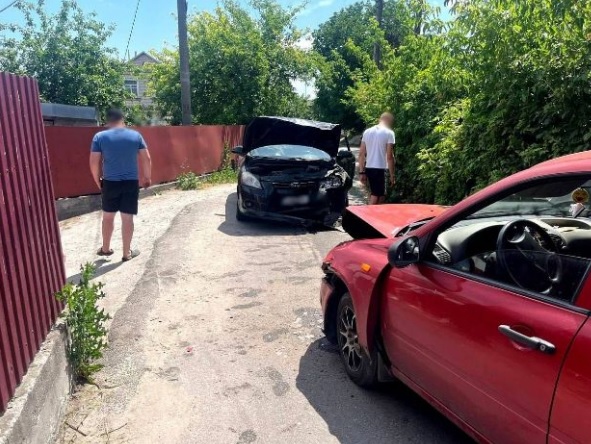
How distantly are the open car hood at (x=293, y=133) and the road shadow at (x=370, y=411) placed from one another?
6.48m

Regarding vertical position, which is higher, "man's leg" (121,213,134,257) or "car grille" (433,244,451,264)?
"car grille" (433,244,451,264)

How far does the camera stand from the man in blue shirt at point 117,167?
18.9 ft

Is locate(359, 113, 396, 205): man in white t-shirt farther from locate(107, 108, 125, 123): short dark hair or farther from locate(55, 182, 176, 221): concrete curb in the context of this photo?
locate(55, 182, 176, 221): concrete curb

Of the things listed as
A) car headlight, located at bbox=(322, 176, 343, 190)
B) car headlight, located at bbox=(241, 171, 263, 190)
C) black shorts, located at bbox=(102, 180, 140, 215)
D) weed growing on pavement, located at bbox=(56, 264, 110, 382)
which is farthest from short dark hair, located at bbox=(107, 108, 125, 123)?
car headlight, located at bbox=(322, 176, 343, 190)

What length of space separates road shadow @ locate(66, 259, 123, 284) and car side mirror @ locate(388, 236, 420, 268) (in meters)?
4.05

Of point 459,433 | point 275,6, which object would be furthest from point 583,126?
point 275,6

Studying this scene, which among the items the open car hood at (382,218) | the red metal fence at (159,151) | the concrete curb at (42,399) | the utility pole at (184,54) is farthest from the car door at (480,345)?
the utility pole at (184,54)

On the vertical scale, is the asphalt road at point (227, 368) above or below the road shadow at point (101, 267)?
above

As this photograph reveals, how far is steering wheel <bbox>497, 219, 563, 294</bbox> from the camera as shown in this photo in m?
2.02

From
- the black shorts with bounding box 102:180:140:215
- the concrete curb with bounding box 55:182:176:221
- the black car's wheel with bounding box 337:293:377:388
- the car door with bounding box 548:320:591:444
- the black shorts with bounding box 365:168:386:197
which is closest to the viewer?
the car door with bounding box 548:320:591:444

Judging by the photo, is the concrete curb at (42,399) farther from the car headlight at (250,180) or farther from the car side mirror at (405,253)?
the car headlight at (250,180)

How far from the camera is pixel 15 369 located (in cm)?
246

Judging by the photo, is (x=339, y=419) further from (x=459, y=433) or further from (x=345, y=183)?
(x=345, y=183)

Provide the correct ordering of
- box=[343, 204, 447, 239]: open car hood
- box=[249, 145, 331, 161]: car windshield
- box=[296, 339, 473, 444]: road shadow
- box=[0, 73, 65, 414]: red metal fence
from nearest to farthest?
box=[0, 73, 65, 414]: red metal fence, box=[296, 339, 473, 444]: road shadow, box=[343, 204, 447, 239]: open car hood, box=[249, 145, 331, 161]: car windshield
